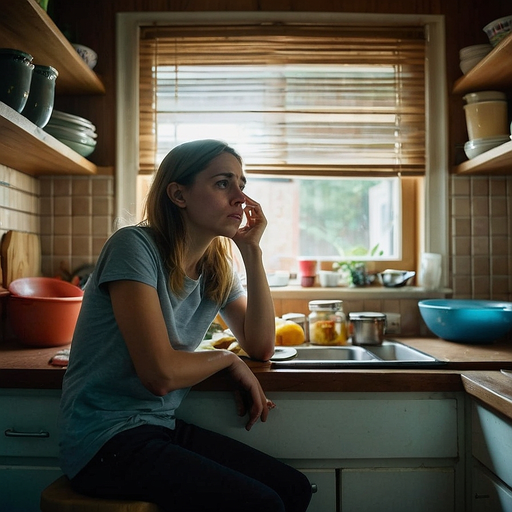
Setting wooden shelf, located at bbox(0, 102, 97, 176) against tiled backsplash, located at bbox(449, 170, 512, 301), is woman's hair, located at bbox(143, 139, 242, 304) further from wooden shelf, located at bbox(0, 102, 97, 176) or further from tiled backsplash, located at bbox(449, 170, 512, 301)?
tiled backsplash, located at bbox(449, 170, 512, 301)

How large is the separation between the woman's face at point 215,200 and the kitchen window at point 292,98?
767mm

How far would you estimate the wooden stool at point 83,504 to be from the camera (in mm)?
1019

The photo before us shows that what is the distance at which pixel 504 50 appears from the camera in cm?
163

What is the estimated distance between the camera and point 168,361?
110cm

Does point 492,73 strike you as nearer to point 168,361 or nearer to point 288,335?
point 288,335

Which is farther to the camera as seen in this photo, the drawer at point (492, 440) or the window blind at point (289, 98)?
the window blind at point (289, 98)

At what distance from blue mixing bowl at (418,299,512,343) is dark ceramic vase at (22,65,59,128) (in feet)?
4.62

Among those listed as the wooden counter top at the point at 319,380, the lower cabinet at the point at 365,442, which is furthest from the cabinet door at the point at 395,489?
the wooden counter top at the point at 319,380

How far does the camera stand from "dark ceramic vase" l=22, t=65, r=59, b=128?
4.84 feet

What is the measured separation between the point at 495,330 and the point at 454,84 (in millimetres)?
1002

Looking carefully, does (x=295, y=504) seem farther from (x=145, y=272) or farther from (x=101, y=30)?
(x=101, y=30)

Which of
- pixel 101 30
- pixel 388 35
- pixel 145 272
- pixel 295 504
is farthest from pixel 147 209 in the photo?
pixel 388 35

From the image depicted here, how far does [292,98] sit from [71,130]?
2.92 feet

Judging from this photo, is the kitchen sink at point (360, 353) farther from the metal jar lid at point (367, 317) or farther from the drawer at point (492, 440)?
the drawer at point (492, 440)
